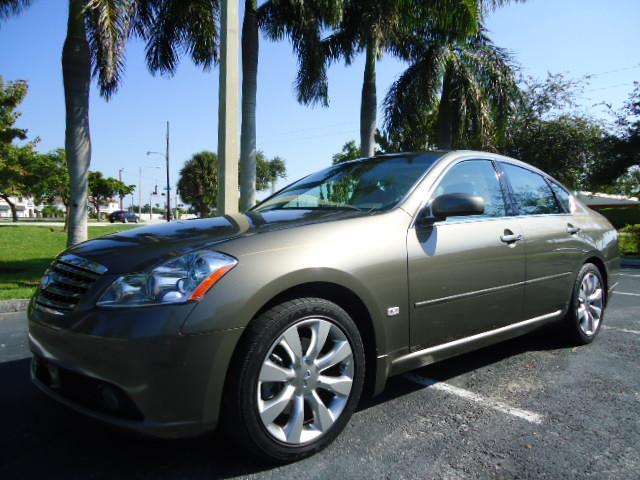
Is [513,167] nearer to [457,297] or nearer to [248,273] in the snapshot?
[457,297]

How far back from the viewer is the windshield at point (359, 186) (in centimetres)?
289

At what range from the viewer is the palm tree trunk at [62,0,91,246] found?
823 cm

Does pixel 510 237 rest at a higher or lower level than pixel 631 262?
higher

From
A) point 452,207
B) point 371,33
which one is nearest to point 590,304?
point 452,207

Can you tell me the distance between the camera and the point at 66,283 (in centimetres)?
216

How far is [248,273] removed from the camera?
2.00 m

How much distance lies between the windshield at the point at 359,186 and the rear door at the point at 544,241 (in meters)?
0.83

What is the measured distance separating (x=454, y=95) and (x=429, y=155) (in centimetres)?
1208

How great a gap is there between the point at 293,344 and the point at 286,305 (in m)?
0.18

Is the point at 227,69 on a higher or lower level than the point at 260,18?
lower

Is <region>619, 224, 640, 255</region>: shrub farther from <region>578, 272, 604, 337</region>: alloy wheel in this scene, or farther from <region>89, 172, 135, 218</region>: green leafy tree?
<region>89, 172, 135, 218</region>: green leafy tree

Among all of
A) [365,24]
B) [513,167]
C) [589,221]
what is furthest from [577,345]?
[365,24]

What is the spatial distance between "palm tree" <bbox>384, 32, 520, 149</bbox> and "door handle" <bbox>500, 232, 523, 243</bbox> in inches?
456

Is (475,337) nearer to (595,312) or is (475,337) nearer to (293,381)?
(293,381)
